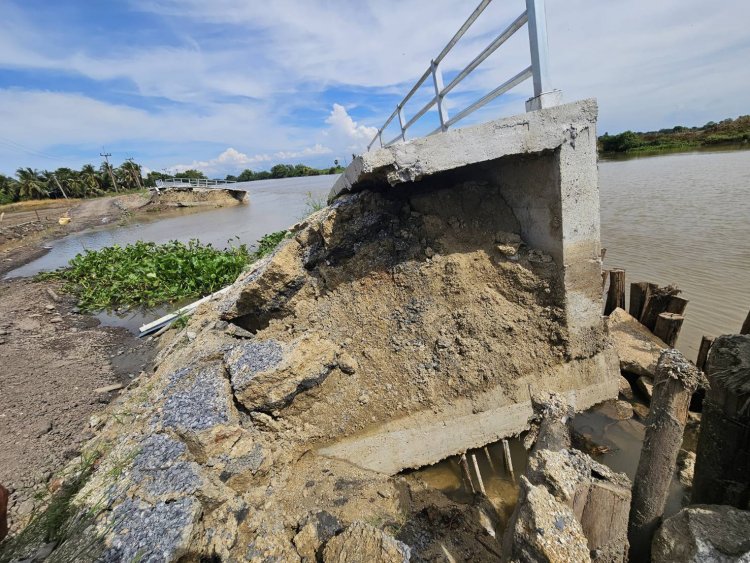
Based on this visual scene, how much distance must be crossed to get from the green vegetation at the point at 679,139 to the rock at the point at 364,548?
43.6m

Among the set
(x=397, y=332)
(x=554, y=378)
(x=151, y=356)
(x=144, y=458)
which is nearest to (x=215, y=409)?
(x=144, y=458)

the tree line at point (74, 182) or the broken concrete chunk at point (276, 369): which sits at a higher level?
the tree line at point (74, 182)

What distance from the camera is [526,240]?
4.95m

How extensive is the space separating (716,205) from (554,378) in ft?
45.8

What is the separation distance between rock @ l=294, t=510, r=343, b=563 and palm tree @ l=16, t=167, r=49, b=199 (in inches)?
2900

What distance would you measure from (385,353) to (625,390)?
3536 millimetres

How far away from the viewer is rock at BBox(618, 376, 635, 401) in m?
5.18

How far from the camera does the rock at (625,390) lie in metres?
5.18

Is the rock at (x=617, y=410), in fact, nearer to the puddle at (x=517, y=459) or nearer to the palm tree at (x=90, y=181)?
the puddle at (x=517, y=459)

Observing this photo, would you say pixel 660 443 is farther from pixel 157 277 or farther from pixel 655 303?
pixel 157 277

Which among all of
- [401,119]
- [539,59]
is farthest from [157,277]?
[539,59]

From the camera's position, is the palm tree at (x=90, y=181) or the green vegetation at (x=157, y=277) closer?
the green vegetation at (x=157, y=277)

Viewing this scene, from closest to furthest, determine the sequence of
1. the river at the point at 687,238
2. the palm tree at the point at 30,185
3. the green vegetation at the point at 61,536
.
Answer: the green vegetation at the point at 61,536, the river at the point at 687,238, the palm tree at the point at 30,185

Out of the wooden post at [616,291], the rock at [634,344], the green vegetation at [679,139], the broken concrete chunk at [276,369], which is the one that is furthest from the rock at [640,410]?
the green vegetation at [679,139]
